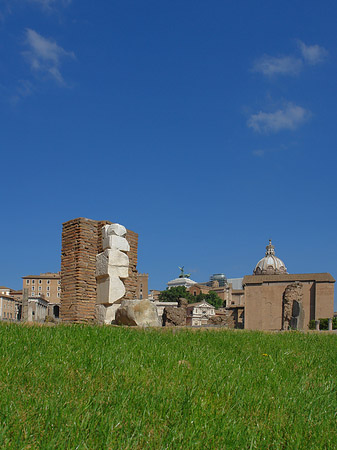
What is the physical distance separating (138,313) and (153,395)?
4.89 meters

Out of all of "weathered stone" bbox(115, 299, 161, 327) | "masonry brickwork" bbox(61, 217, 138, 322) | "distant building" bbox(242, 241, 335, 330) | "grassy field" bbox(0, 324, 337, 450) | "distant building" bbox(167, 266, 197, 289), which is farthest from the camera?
"distant building" bbox(167, 266, 197, 289)

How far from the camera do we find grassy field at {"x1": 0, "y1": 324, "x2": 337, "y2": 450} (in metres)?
2.92

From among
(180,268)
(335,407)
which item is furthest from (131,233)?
(180,268)

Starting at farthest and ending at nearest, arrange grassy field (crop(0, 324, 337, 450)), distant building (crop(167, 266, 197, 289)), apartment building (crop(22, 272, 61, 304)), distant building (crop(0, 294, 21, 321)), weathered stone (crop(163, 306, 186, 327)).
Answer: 1. distant building (crop(167, 266, 197, 289))
2. apartment building (crop(22, 272, 61, 304))
3. distant building (crop(0, 294, 21, 321))
4. weathered stone (crop(163, 306, 186, 327))
5. grassy field (crop(0, 324, 337, 450))

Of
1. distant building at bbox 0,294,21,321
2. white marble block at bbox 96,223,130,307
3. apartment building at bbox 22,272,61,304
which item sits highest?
white marble block at bbox 96,223,130,307

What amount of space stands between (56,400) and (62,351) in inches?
53.5

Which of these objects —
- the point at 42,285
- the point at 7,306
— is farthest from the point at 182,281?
the point at 7,306

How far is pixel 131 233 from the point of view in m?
10.8

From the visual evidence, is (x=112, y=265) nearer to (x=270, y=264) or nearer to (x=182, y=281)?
(x=270, y=264)

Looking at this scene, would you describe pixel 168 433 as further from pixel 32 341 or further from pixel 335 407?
pixel 32 341

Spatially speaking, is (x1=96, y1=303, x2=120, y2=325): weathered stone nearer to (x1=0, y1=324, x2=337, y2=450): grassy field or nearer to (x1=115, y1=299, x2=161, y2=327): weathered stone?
(x1=115, y1=299, x2=161, y2=327): weathered stone

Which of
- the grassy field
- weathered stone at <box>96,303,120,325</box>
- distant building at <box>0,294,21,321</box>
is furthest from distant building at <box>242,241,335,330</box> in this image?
distant building at <box>0,294,21,321</box>

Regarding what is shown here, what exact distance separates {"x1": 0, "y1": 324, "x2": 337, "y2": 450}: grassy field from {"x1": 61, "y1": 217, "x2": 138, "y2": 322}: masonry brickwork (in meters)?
4.34

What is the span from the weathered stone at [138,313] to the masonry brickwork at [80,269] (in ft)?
5.87
